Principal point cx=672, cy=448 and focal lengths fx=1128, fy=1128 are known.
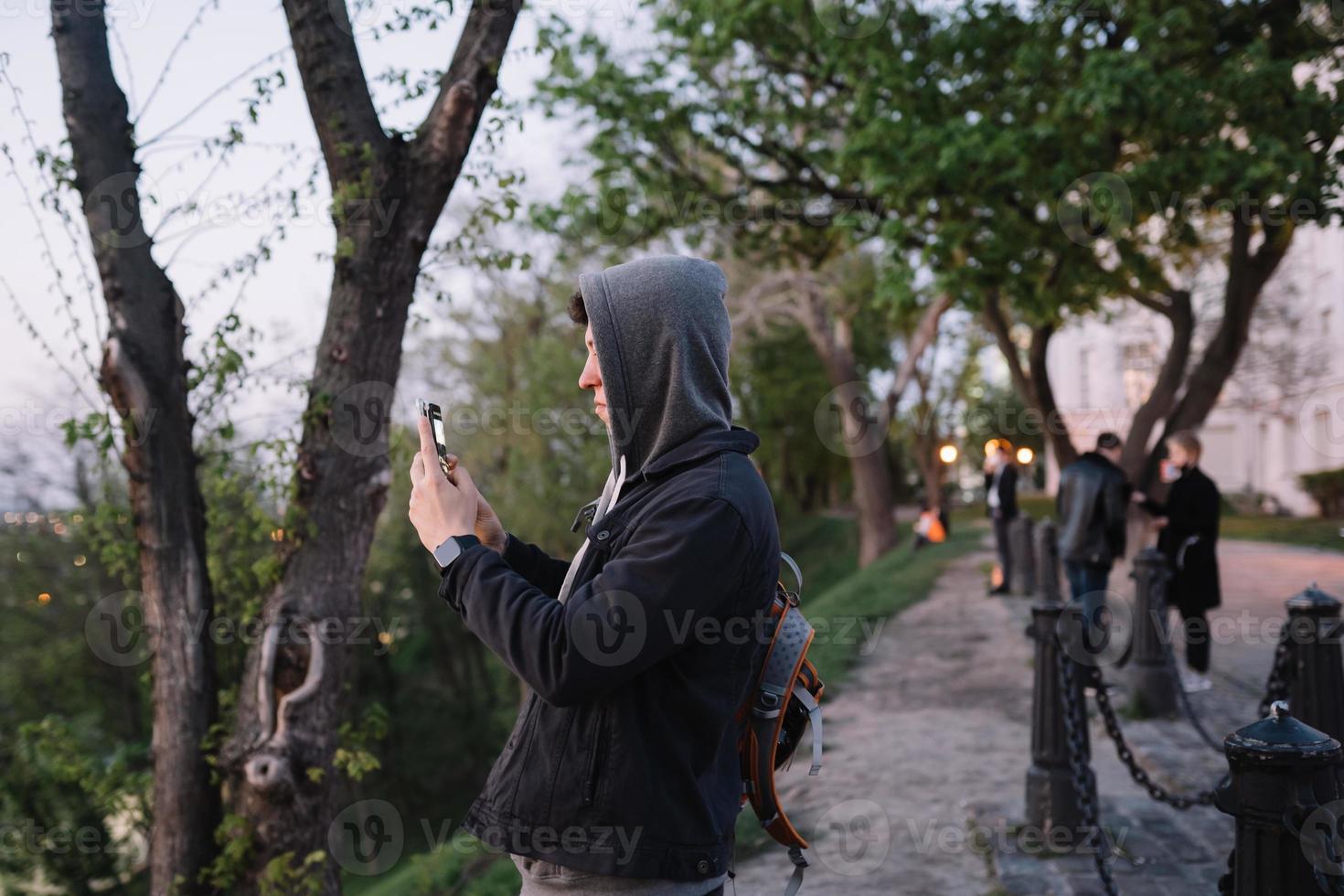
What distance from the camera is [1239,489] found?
4197cm

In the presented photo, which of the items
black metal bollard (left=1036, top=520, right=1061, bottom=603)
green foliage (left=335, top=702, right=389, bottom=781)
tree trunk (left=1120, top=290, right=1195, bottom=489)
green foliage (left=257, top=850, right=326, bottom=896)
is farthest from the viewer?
black metal bollard (left=1036, top=520, right=1061, bottom=603)

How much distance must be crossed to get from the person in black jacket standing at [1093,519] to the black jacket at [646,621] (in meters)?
8.09

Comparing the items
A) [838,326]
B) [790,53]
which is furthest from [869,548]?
[790,53]

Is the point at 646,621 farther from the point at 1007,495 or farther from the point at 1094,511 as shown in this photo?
the point at 1007,495

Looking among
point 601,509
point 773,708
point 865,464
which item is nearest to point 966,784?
point 773,708

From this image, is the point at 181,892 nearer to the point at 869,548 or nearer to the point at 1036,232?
the point at 1036,232

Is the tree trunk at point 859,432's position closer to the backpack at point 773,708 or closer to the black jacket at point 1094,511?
the black jacket at point 1094,511

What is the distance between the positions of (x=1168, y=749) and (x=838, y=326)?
59.1 ft

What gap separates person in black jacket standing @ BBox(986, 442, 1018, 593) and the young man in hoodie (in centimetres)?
1385

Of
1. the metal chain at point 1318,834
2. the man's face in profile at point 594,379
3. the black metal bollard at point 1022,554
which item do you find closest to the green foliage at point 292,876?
the man's face in profile at point 594,379

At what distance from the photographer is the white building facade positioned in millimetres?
33375

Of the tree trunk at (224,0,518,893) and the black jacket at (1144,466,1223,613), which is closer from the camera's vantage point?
the tree trunk at (224,0,518,893)

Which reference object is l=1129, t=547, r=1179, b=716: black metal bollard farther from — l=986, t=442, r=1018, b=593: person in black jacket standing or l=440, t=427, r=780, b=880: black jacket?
l=986, t=442, r=1018, b=593: person in black jacket standing

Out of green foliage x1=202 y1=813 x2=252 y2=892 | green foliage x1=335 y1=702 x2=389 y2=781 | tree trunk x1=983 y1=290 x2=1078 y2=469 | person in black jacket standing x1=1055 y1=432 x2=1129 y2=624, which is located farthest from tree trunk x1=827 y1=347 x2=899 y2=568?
green foliage x1=202 y1=813 x2=252 y2=892
